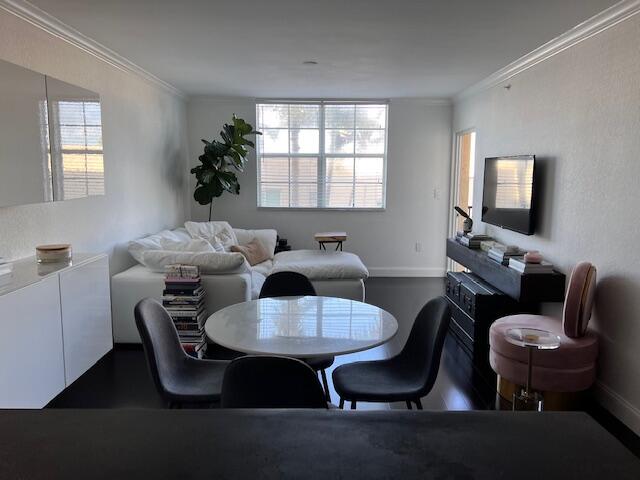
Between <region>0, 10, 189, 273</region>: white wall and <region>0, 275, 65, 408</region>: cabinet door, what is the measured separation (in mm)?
468

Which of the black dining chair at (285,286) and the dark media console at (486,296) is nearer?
the black dining chair at (285,286)

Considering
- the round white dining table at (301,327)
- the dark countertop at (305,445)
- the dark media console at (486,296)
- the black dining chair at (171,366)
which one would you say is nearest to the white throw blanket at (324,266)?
the dark media console at (486,296)

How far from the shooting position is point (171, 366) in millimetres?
2486

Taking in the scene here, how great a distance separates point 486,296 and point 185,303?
2.32 metres

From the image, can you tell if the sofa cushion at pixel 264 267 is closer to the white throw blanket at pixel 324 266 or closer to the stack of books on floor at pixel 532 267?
the white throw blanket at pixel 324 266

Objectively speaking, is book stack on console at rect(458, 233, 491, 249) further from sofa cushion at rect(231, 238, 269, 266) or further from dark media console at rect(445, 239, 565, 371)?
sofa cushion at rect(231, 238, 269, 266)

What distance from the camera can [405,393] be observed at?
2.30 metres

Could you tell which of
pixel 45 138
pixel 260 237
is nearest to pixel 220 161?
pixel 260 237

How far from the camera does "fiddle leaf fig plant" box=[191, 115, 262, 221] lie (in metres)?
5.97

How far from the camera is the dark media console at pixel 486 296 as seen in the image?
3.52 m

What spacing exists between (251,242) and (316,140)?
1849 millimetres

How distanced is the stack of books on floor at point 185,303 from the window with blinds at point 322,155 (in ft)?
10.4

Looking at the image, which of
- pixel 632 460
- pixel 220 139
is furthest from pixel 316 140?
pixel 632 460

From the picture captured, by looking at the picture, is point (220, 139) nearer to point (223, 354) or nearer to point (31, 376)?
point (223, 354)
